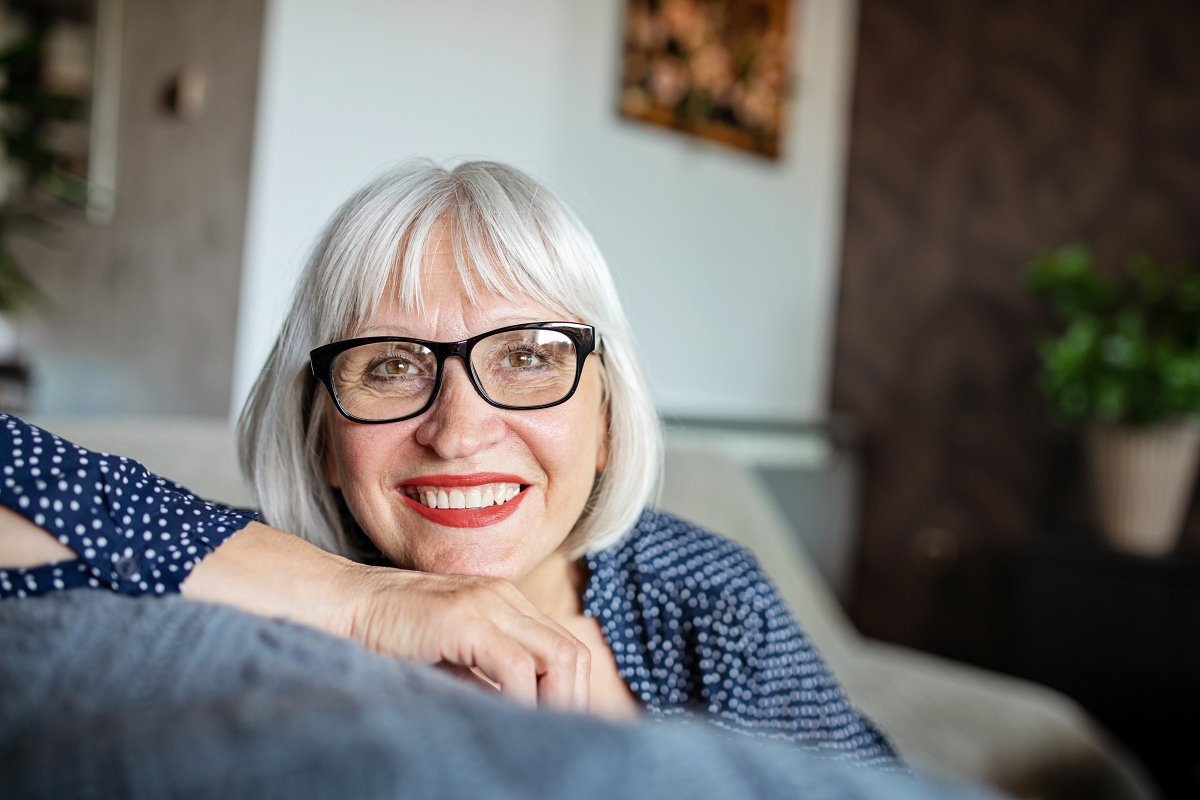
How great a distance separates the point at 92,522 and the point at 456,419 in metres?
0.26

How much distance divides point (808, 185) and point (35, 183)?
2525mm

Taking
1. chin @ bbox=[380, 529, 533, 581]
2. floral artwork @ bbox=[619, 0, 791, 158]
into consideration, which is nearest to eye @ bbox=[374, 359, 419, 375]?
chin @ bbox=[380, 529, 533, 581]

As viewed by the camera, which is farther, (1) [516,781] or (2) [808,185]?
(2) [808,185]

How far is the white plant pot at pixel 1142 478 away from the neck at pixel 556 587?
205 cm

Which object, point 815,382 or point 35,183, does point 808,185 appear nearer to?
point 815,382

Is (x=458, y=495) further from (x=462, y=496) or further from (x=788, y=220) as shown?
(x=788, y=220)

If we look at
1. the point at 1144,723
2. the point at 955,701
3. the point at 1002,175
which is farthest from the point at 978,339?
the point at 955,701

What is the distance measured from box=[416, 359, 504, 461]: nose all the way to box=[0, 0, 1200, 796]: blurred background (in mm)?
1143

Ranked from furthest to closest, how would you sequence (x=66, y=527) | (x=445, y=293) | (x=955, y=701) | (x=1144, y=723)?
(x=1144, y=723), (x=955, y=701), (x=445, y=293), (x=66, y=527)

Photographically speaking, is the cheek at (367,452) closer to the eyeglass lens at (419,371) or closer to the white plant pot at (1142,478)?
the eyeglass lens at (419,371)

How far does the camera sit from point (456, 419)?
0.74m

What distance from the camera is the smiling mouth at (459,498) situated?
76 cm

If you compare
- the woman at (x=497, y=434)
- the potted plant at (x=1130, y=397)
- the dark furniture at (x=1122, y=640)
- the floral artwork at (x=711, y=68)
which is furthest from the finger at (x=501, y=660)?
the floral artwork at (x=711, y=68)

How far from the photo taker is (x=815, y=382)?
3.70 metres
